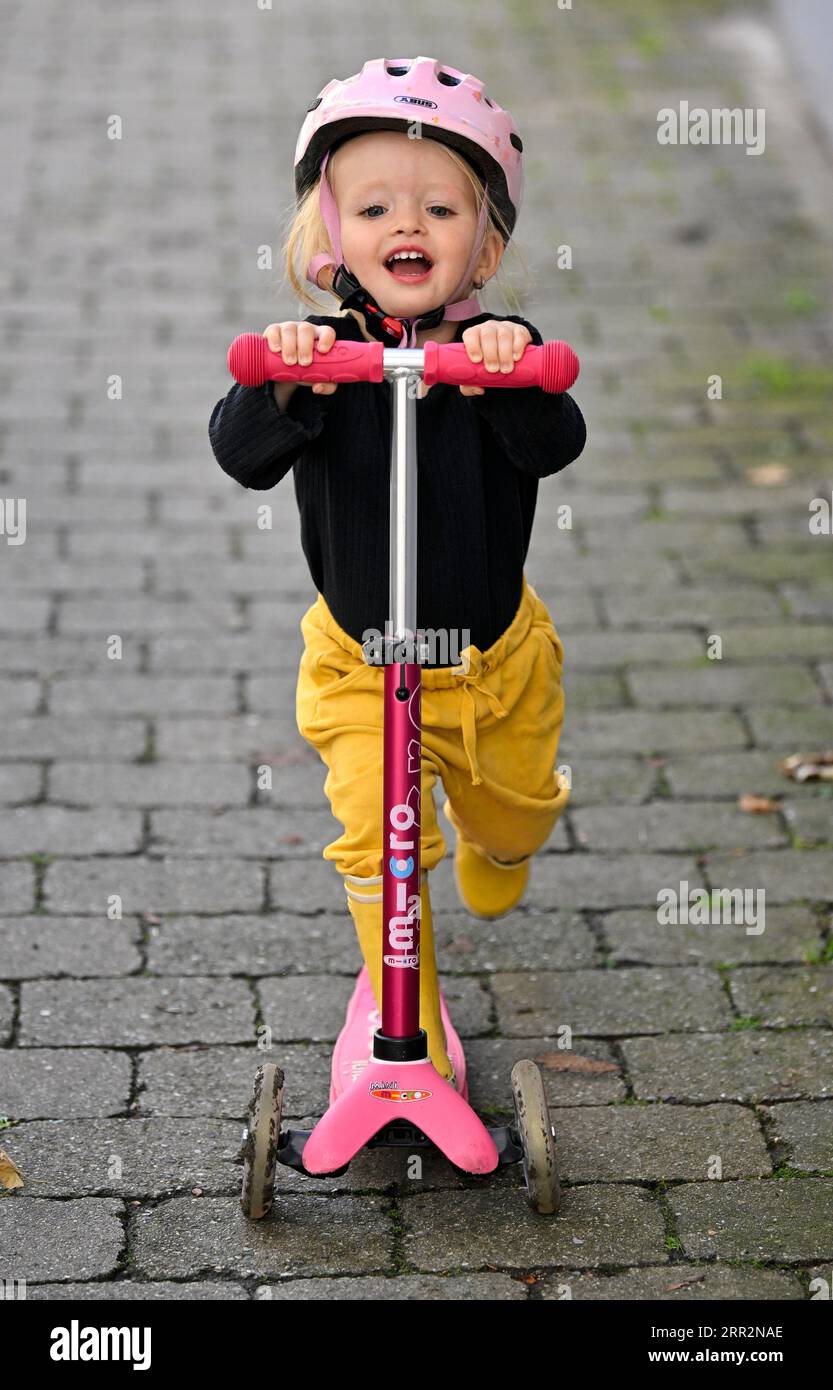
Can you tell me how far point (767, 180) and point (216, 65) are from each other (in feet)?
12.0

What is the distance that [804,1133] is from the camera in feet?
10.7

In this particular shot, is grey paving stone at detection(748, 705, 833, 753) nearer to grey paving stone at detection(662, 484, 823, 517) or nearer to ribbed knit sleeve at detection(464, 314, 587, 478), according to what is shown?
grey paving stone at detection(662, 484, 823, 517)

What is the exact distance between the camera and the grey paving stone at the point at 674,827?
13.9 feet

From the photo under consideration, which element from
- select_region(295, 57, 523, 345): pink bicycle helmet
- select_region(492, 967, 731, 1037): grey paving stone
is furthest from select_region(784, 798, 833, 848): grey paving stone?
select_region(295, 57, 523, 345): pink bicycle helmet

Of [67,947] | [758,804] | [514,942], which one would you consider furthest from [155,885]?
[758,804]

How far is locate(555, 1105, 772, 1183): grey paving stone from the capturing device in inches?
124

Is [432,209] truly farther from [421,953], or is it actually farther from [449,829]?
[449,829]

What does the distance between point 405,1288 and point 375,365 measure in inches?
55.3

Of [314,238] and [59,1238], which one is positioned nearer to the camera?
[59,1238]

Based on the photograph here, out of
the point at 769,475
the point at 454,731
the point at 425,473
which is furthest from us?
the point at 769,475

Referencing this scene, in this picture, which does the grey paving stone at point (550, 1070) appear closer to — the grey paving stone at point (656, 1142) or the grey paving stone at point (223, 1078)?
the grey paving stone at point (656, 1142)

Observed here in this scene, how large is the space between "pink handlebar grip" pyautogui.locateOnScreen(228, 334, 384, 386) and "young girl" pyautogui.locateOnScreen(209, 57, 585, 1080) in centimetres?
2

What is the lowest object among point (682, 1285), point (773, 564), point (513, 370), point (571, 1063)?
point (682, 1285)
